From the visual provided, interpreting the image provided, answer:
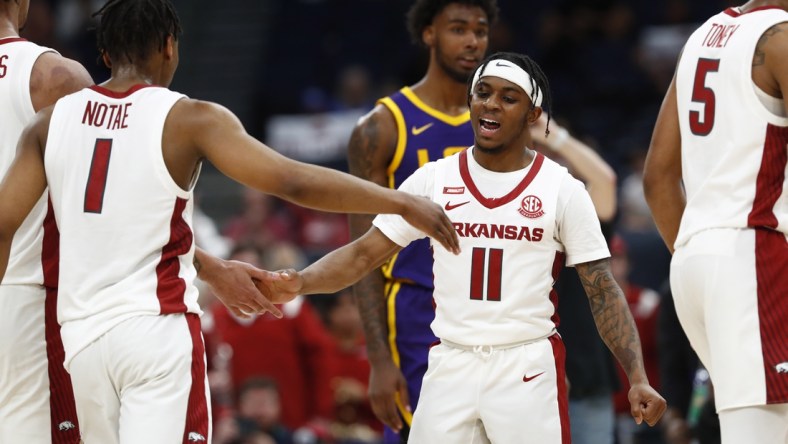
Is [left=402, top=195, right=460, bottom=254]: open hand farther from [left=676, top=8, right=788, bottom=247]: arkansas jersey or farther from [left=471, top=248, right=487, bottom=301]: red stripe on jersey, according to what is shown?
[left=676, top=8, right=788, bottom=247]: arkansas jersey

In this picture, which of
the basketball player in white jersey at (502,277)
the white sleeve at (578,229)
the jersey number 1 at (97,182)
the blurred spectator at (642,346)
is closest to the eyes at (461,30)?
the basketball player in white jersey at (502,277)

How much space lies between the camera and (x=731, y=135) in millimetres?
5402

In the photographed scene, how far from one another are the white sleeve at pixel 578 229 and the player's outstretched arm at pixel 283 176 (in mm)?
489

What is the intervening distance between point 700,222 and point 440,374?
1.27 meters

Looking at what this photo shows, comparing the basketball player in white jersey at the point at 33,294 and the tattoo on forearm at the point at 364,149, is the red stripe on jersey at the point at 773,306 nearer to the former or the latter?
the basketball player in white jersey at the point at 33,294

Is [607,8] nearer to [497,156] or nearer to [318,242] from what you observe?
[318,242]

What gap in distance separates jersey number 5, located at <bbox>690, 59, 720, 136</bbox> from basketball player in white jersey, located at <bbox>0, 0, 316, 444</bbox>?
2041 mm

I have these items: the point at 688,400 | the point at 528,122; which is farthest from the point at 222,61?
the point at 528,122

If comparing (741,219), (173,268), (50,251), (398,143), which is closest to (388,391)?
(398,143)

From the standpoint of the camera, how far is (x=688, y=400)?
8758 millimetres

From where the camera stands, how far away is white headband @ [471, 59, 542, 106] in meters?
5.73

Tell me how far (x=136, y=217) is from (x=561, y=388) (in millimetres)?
1908

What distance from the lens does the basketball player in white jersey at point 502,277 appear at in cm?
541

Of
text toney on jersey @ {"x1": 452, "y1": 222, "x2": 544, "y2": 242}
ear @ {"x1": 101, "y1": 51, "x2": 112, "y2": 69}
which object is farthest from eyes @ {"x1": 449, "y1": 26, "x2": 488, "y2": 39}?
ear @ {"x1": 101, "y1": 51, "x2": 112, "y2": 69}
